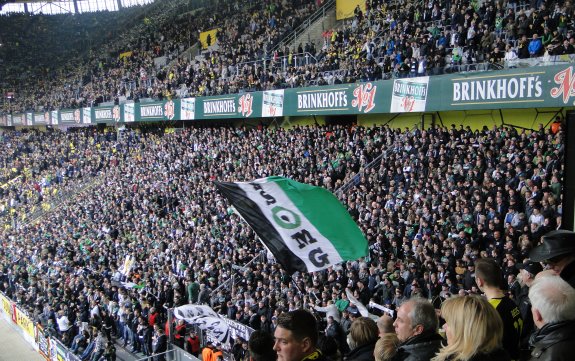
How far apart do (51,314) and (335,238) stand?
49.1ft

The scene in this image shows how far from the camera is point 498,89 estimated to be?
47.4 ft

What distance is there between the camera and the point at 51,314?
713 inches

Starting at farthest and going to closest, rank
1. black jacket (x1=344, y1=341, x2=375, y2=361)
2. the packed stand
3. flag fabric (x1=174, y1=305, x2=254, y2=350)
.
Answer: the packed stand < flag fabric (x1=174, y1=305, x2=254, y2=350) < black jacket (x1=344, y1=341, x2=375, y2=361)

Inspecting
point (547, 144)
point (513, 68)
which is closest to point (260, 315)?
point (547, 144)

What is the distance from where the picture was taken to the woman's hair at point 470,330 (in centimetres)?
266

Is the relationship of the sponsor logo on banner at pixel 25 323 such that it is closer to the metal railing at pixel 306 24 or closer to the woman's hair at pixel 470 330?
the metal railing at pixel 306 24

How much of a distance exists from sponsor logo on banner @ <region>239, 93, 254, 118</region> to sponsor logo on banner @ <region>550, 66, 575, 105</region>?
1412 centimetres

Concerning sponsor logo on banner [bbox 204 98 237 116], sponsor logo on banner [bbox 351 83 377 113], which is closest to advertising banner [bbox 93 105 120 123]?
sponsor logo on banner [bbox 204 98 237 116]

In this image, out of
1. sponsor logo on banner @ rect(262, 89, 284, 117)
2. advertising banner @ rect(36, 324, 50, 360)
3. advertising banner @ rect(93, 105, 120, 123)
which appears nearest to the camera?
advertising banner @ rect(36, 324, 50, 360)

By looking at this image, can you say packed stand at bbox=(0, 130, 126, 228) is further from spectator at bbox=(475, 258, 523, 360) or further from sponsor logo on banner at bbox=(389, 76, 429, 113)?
spectator at bbox=(475, 258, 523, 360)

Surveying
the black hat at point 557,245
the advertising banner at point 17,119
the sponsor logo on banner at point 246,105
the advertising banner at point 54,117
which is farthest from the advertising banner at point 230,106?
the advertising banner at point 17,119

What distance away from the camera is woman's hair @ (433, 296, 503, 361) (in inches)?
105

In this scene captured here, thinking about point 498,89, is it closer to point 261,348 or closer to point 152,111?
point 261,348

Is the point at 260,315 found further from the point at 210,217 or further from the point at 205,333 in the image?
the point at 210,217
